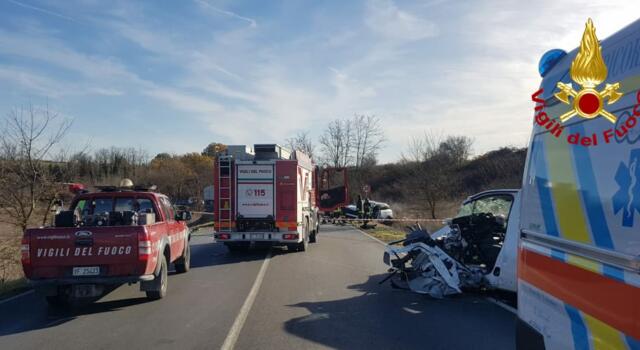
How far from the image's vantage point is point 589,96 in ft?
10.1

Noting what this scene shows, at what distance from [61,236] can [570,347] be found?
7.19m

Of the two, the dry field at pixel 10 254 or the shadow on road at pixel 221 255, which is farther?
the shadow on road at pixel 221 255

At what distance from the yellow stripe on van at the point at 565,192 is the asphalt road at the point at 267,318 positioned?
3205 millimetres

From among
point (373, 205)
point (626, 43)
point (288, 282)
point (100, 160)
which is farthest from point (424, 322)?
point (100, 160)

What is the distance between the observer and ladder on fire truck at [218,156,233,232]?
14.9 meters

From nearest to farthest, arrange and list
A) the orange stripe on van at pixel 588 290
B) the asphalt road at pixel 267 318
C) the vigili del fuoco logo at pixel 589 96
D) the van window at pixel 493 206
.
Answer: the orange stripe on van at pixel 588 290 → the vigili del fuoco logo at pixel 589 96 → the asphalt road at pixel 267 318 → the van window at pixel 493 206

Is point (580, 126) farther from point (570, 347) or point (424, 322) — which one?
point (424, 322)

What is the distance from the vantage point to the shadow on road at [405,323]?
6156 millimetres

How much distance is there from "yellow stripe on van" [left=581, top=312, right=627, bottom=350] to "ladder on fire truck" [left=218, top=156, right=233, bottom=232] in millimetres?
12771

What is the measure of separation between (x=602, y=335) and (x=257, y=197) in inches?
508

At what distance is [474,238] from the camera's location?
31.1 feet

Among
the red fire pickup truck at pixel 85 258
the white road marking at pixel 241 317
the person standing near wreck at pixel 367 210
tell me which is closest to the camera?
the white road marking at pixel 241 317

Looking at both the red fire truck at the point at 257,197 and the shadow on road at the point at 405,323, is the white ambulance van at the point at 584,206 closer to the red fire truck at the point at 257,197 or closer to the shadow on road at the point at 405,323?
the shadow on road at the point at 405,323

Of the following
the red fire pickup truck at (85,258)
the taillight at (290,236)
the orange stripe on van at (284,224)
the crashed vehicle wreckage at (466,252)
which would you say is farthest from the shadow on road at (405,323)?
the orange stripe on van at (284,224)
